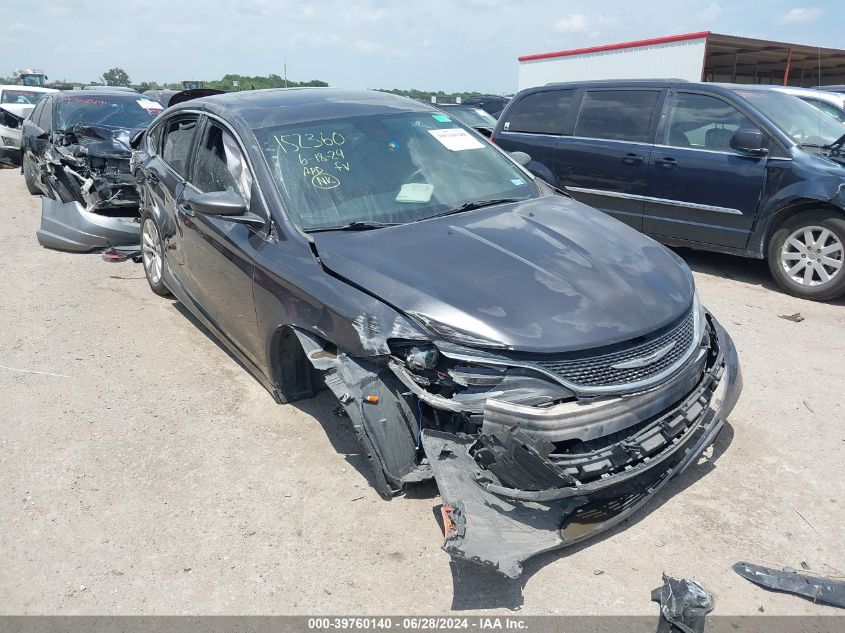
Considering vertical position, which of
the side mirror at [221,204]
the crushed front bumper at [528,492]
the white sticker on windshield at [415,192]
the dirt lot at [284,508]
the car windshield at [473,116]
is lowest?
the dirt lot at [284,508]

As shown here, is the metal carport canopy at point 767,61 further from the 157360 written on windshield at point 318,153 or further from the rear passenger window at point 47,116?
the 157360 written on windshield at point 318,153

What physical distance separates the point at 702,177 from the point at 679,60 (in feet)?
57.3

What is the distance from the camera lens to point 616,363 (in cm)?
276

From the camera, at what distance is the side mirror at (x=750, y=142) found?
19.8 ft

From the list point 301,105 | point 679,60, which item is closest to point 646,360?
point 301,105

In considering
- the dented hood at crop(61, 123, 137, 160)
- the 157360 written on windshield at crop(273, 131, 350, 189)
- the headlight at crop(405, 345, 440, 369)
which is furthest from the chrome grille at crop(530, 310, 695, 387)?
the dented hood at crop(61, 123, 137, 160)

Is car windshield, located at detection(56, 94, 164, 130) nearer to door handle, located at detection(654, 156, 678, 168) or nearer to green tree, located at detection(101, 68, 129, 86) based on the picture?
door handle, located at detection(654, 156, 678, 168)

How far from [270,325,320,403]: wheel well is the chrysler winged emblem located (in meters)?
1.69

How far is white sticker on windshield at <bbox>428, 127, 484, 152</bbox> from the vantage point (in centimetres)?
432

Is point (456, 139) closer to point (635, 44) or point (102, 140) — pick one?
point (102, 140)

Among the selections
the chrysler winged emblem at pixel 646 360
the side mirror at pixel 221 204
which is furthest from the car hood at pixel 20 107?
the chrysler winged emblem at pixel 646 360

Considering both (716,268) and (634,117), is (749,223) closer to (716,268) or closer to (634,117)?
(716,268)

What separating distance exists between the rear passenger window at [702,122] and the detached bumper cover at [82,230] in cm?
582

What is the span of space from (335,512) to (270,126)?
7.39ft
